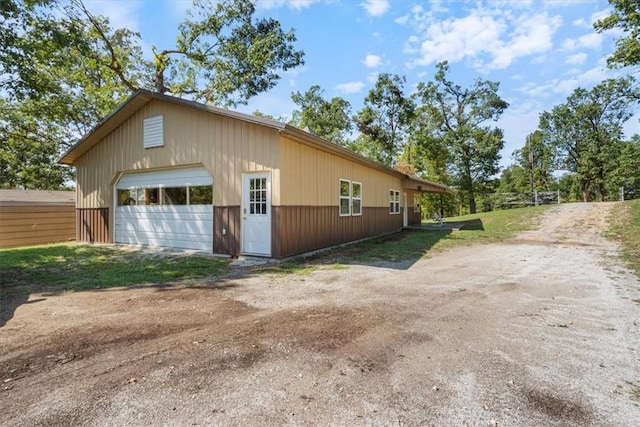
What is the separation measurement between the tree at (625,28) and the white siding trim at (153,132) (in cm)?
1832

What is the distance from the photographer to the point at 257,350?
309 centimetres

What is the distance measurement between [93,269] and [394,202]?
1320 centimetres

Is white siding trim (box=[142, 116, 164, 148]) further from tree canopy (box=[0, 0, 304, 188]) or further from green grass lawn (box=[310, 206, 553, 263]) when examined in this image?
green grass lawn (box=[310, 206, 553, 263])

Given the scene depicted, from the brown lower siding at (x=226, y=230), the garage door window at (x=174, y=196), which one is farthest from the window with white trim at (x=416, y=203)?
the garage door window at (x=174, y=196)

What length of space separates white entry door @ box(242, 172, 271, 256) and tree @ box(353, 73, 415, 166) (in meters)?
23.1

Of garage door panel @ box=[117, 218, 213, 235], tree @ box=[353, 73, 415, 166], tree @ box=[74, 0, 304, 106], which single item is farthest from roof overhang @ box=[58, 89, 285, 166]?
tree @ box=[353, 73, 415, 166]

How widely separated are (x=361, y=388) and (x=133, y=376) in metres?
1.80

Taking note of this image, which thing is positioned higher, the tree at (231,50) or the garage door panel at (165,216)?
the tree at (231,50)

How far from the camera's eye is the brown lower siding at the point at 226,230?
8625 mm

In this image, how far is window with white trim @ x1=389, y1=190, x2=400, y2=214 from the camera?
16.1 m

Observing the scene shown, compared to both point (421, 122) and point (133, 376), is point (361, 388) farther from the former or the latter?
point (421, 122)

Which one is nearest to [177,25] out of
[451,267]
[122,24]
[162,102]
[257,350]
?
[122,24]

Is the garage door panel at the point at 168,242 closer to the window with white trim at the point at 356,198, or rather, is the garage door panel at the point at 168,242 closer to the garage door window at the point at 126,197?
the garage door window at the point at 126,197

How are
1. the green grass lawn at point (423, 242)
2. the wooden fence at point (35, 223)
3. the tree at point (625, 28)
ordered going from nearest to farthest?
the green grass lawn at point (423, 242) < the wooden fence at point (35, 223) < the tree at point (625, 28)
